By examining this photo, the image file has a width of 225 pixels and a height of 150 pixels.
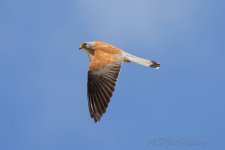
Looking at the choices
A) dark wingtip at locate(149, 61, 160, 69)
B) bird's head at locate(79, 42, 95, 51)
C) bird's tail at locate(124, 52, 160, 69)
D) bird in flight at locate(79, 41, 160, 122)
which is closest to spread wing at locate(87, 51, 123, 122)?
→ bird in flight at locate(79, 41, 160, 122)

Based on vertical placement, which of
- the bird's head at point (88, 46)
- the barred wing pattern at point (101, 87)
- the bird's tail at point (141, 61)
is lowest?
the barred wing pattern at point (101, 87)

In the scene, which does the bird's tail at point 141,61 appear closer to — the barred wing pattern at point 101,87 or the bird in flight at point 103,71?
the bird in flight at point 103,71

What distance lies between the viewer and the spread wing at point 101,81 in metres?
13.5

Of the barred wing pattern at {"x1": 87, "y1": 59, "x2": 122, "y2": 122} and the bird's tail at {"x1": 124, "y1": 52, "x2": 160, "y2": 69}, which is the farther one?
the bird's tail at {"x1": 124, "y1": 52, "x2": 160, "y2": 69}

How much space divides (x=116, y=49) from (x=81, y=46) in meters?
1.21

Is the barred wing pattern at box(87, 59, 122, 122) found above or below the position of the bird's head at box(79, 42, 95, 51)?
below

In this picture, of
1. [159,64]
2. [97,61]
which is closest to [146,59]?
[159,64]

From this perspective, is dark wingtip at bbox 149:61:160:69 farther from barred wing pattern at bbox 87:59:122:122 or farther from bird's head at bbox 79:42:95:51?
bird's head at bbox 79:42:95:51

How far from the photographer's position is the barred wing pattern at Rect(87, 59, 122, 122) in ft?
44.2

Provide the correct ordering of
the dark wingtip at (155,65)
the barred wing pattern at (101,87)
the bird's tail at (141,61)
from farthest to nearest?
the dark wingtip at (155,65), the bird's tail at (141,61), the barred wing pattern at (101,87)

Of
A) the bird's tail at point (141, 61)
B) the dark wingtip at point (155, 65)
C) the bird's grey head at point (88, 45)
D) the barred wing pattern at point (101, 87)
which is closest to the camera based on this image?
the barred wing pattern at point (101, 87)

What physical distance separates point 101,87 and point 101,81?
0.15 metres

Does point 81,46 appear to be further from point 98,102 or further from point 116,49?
point 98,102

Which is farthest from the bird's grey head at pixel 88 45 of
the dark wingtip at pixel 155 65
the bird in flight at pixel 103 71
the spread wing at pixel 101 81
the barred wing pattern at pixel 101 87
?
the dark wingtip at pixel 155 65
